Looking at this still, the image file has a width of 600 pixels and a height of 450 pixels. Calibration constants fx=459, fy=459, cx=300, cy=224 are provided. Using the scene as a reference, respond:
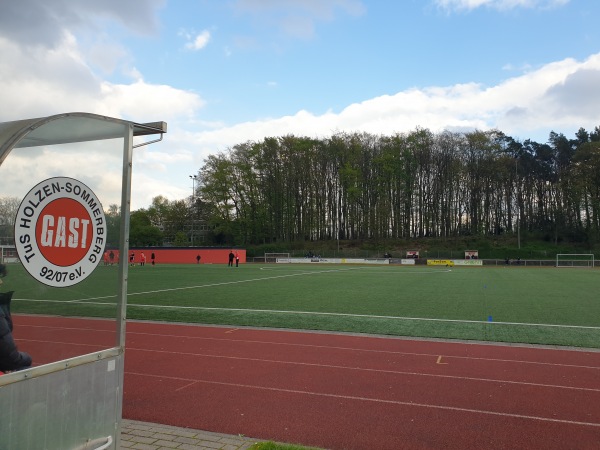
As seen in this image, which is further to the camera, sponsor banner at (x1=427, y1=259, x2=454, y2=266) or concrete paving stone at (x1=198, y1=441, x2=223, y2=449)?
sponsor banner at (x1=427, y1=259, x2=454, y2=266)

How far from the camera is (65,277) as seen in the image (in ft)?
10.7

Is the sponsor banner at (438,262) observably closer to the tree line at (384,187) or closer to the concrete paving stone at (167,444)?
the tree line at (384,187)

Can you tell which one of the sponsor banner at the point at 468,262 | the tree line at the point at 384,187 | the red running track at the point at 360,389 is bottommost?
the red running track at the point at 360,389

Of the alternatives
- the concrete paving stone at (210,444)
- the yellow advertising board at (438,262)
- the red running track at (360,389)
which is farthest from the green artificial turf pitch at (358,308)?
the yellow advertising board at (438,262)

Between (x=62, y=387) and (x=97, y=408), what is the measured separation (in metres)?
0.41

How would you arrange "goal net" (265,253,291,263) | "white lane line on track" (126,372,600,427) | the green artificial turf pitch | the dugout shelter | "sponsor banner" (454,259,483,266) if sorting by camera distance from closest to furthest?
1. the dugout shelter
2. the green artificial turf pitch
3. "white lane line on track" (126,372,600,427)
4. "sponsor banner" (454,259,483,266)
5. "goal net" (265,253,291,263)

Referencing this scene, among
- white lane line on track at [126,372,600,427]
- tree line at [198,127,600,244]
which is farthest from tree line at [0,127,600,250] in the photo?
white lane line on track at [126,372,600,427]

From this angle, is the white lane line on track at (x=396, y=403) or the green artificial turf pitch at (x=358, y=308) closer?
the green artificial turf pitch at (x=358, y=308)

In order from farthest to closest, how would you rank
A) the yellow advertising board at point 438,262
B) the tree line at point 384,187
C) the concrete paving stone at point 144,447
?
the tree line at point 384,187 → the yellow advertising board at point 438,262 → the concrete paving stone at point 144,447

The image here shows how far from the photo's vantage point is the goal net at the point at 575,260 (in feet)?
167

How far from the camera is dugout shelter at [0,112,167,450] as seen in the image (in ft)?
9.68

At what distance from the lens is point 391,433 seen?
15.6 ft

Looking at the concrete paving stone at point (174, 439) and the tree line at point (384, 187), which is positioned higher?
the tree line at point (384, 187)

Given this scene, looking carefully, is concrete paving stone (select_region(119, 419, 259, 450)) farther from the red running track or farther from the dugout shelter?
the dugout shelter
